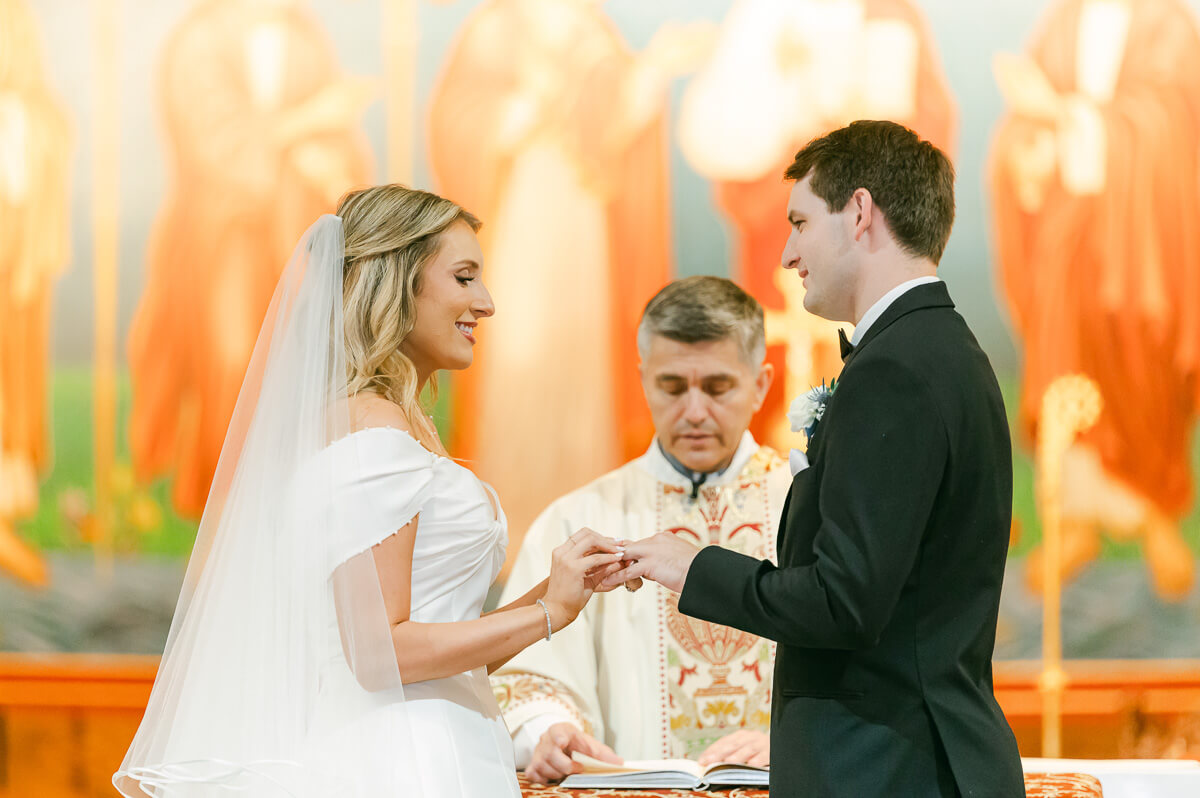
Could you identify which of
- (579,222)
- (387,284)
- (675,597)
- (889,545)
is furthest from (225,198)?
(889,545)

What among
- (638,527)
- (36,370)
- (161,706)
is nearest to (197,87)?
(36,370)

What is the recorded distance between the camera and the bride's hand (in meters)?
2.37


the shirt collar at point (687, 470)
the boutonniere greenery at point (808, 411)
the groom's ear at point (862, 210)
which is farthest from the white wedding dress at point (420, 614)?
the shirt collar at point (687, 470)

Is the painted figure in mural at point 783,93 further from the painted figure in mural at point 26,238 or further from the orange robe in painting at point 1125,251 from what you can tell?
the painted figure in mural at point 26,238

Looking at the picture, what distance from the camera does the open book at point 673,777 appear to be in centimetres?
272

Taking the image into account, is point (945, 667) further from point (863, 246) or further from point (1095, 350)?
point (1095, 350)

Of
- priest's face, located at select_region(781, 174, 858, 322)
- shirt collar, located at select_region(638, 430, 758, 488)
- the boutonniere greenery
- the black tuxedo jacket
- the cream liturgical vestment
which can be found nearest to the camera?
the black tuxedo jacket

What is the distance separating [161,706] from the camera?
2.35 meters

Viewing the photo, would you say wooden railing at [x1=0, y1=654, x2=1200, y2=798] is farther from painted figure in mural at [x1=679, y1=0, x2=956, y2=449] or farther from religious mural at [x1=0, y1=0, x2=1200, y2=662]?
painted figure in mural at [x1=679, y1=0, x2=956, y2=449]

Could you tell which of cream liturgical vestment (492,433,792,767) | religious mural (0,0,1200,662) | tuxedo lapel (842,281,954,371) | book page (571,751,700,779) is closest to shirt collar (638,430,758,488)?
cream liturgical vestment (492,433,792,767)

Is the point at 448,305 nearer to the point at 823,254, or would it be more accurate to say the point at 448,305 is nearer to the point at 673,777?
the point at 823,254

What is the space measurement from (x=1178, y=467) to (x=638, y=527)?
9.35ft

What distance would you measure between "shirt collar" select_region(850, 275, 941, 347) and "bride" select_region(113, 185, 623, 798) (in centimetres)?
68

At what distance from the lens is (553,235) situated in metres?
5.41
